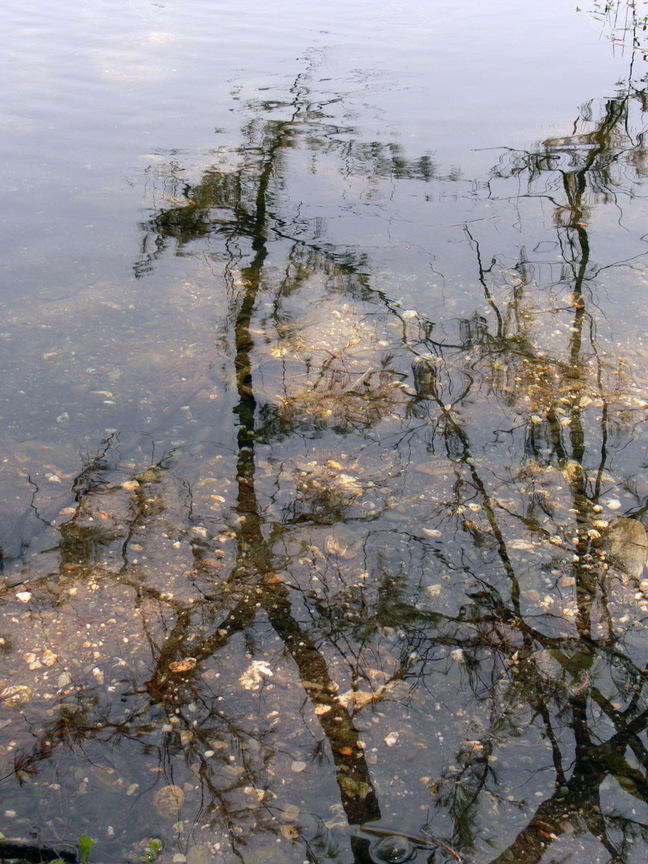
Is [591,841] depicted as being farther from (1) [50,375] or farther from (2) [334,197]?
(2) [334,197]

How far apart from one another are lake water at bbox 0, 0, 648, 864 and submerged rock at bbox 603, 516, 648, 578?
1 centimetres

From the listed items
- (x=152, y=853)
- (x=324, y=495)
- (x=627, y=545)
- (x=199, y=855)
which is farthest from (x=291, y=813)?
(x=627, y=545)

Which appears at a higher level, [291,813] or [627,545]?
[627,545]

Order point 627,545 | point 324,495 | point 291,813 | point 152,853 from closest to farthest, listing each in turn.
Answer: point 152,853 < point 291,813 < point 627,545 < point 324,495

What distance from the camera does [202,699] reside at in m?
3.11

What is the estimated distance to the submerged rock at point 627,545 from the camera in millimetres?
3709

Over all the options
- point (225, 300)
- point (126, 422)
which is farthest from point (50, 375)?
point (225, 300)

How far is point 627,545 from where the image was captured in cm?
380

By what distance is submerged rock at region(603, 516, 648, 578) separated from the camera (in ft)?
12.2

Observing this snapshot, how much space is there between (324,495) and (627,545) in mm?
1563

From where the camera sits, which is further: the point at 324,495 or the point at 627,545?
the point at 324,495

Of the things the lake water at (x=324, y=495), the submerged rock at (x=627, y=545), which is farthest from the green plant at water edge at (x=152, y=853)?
the submerged rock at (x=627, y=545)

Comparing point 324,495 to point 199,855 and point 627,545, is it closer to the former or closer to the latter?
point 627,545

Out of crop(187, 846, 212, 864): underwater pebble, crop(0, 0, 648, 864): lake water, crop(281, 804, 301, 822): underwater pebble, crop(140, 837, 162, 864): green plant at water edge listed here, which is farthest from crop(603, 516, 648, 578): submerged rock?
crop(140, 837, 162, 864): green plant at water edge
